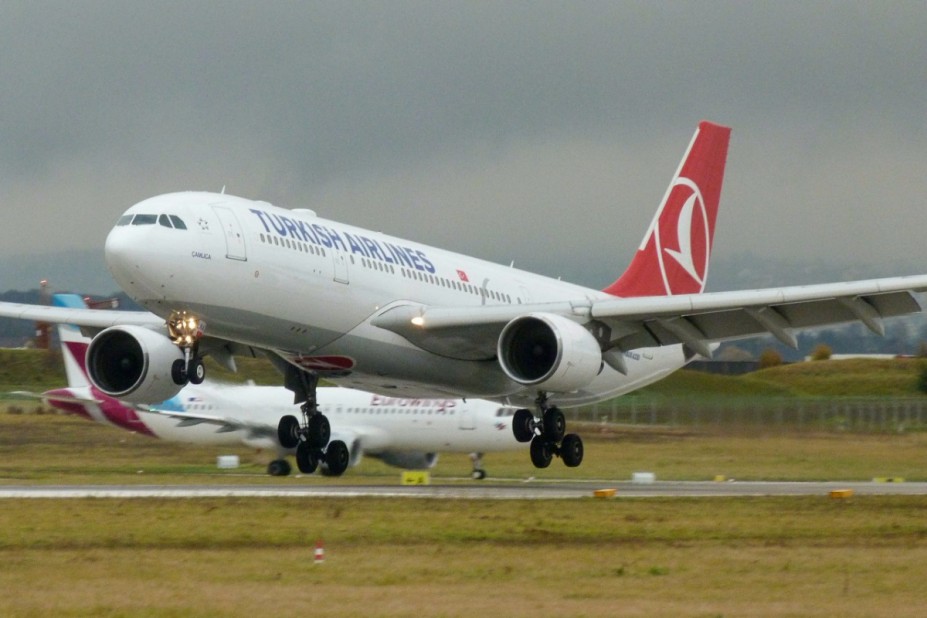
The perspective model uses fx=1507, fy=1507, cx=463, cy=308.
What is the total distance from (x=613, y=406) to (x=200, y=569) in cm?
3649

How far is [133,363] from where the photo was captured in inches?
1243

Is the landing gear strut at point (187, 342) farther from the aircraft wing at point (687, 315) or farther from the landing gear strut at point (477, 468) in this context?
the landing gear strut at point (477, 468)

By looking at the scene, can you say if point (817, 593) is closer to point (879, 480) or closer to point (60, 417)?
point (879, 480)

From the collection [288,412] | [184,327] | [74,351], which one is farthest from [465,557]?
[74,351]

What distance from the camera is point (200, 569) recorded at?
1917 cm

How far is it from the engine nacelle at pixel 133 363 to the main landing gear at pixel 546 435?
25.0 ft

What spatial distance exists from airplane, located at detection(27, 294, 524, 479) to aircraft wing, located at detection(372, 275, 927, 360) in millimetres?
11914

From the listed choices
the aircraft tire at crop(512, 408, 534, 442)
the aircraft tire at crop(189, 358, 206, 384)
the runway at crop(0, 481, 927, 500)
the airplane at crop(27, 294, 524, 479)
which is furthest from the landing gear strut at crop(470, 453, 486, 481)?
the aircraft tire at crop(189, 358, 206, 384)

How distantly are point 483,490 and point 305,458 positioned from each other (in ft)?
15.4

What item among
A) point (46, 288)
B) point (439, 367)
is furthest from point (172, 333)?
point (46, 288)

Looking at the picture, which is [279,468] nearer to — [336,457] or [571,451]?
[336,457]

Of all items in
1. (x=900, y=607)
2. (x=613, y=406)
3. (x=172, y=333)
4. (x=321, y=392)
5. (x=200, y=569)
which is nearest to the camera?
(x=900, y=607)

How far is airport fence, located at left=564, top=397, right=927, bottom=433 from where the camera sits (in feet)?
147

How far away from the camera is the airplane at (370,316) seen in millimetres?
26250
